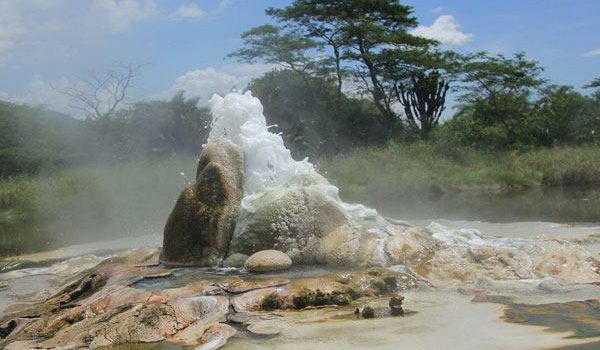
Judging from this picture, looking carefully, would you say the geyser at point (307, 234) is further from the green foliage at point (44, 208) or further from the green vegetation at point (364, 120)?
the green vegetation at point (364, 120)

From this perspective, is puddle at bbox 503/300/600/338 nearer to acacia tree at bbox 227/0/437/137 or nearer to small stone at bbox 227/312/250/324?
small stone at bbox 227/312/250/324

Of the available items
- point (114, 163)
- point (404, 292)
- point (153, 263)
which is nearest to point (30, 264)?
point (153, 263)

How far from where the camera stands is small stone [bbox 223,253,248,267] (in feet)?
27.3

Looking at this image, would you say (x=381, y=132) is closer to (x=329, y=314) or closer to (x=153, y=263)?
(x=153, y=263)

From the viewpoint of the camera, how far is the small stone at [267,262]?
7.84 meters

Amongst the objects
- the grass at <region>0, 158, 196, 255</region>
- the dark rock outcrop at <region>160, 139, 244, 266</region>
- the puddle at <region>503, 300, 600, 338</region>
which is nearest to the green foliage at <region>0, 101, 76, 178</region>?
the grass at <region>0, 158, 196, 255</region>

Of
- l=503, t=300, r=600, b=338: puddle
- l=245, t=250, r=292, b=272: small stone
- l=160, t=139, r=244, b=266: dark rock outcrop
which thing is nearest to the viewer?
l=503, t=300, r=600, b=338: puddle

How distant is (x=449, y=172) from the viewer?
1040 inches

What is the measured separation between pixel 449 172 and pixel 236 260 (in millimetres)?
19179

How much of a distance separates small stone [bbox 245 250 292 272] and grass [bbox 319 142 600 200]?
51.3 feet

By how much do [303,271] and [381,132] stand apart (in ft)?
88.0

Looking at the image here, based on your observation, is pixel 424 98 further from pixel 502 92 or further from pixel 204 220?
pixel 204 220

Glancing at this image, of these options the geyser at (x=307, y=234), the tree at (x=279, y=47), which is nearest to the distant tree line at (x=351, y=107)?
the tree at (x=279, y=47)

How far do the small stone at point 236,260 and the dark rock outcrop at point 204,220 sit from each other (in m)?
0.19
